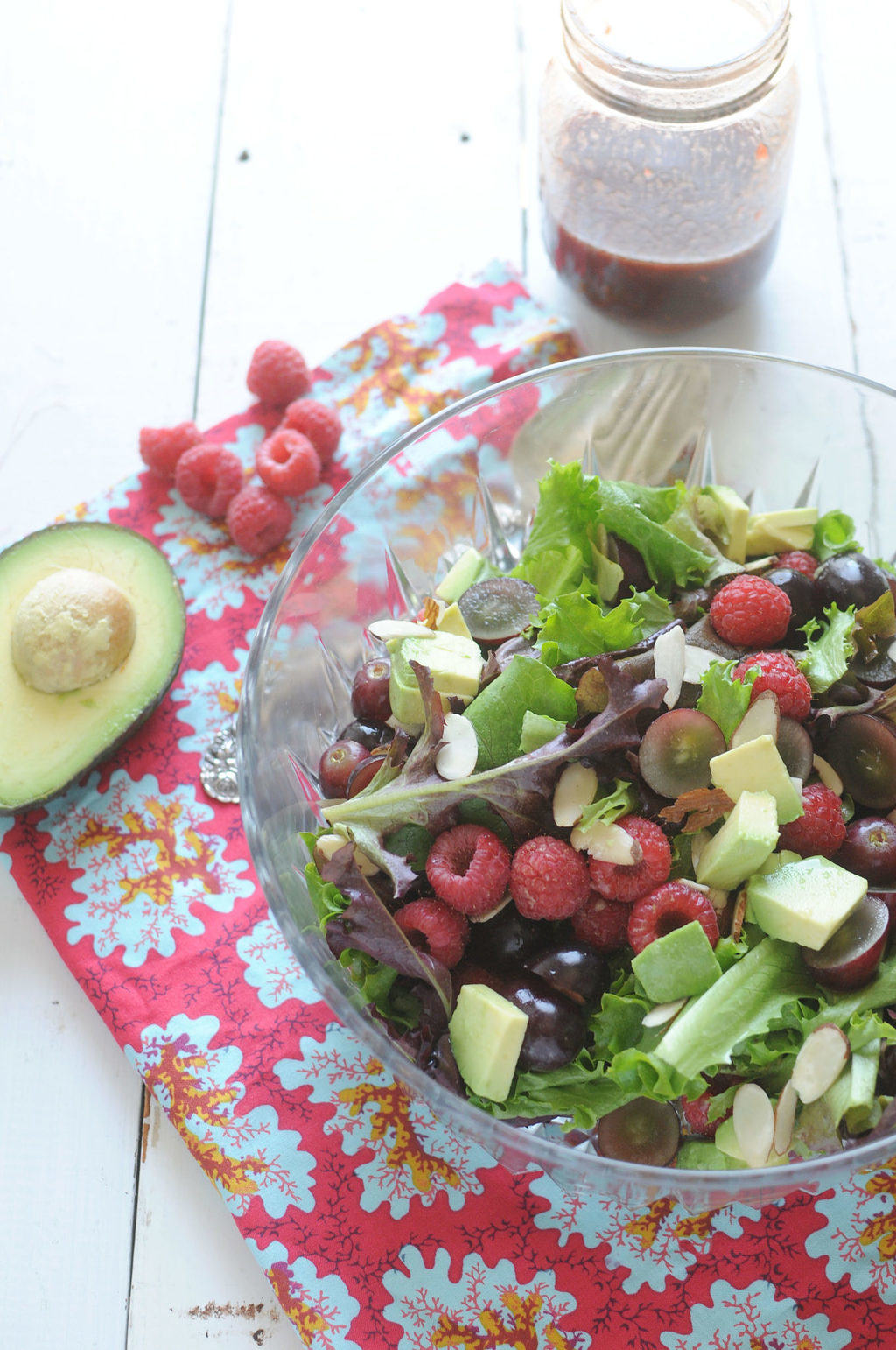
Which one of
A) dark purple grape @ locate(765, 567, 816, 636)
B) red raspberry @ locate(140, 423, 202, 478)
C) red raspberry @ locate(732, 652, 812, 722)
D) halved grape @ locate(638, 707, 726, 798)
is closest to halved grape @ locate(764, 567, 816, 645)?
dark purple grape @ locate(765, 567, 816, 636)

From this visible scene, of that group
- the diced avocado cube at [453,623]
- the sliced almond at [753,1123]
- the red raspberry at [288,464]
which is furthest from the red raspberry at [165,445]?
the sliced almond at [753,1123]

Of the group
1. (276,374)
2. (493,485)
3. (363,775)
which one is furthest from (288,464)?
(363,775)

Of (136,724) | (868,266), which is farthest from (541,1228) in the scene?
(868,266)

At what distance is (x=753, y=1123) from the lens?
41.6 inches

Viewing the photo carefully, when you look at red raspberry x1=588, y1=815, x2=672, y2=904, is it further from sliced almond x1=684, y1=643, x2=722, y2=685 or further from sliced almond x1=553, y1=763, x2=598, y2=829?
sliced almond x1=684, y1=643, x2=722, y2=685

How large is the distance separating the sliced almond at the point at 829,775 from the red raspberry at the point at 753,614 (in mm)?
145

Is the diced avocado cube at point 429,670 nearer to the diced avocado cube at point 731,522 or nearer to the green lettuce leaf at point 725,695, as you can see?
the green lettuce leaf at point 725,695

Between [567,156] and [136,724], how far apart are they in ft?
3.46

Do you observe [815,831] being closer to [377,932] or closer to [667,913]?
[667,913]

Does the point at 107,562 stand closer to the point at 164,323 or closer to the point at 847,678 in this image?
the point at 164,323

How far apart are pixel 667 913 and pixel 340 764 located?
0.40 m

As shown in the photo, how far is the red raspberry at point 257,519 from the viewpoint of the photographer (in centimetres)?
169

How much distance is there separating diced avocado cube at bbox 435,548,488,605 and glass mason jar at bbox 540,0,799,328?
619 mm

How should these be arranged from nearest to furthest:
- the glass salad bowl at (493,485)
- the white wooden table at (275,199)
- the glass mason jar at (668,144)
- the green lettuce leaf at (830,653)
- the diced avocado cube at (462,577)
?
the green lettuce leaf at (830,653), the glass salad bowl at (493,485), the diced avocado cube at (462,577), the glass mason jar at (668,144), the white wooden table at (275,199)
